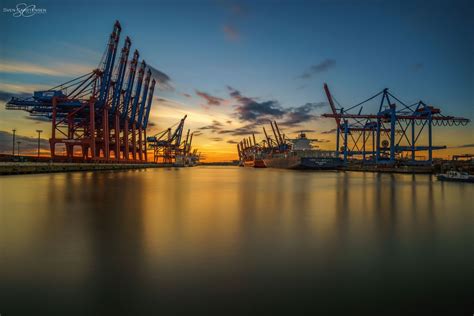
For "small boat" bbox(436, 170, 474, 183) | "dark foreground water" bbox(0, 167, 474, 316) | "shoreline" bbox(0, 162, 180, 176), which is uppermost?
"shoreline" bbox(0, 162, 180, 176)

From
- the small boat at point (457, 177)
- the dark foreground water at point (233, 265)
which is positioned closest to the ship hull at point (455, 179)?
the small boat at point (457, 177)

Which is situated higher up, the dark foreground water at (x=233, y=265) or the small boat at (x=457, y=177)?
the small boat at (x=457, y=177)

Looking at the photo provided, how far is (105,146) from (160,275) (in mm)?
61270

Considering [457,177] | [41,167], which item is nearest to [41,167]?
[41,167]

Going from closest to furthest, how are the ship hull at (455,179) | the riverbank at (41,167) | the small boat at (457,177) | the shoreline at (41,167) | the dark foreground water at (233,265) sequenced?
1. the dark foreground water at (233,265)
2. the ship hull at (455,179)
3. the small boat at (457,177)
4. the shoreline at (41,167)
5. the riverbank at (41,167)

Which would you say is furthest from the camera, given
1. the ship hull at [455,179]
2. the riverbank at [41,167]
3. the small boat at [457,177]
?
the riverbank at [41,167]

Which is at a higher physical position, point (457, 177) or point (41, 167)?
point (41, 167)

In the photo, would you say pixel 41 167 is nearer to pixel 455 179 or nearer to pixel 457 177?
pixel 455 179

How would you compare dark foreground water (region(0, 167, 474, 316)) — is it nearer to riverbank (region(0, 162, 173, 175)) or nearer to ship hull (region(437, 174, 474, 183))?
ship hull (region(437, 174, 474, 183))

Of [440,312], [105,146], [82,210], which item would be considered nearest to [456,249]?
[440,312]

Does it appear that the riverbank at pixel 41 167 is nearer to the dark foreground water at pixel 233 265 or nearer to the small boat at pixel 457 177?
the dark foreground water at pixel 233 265

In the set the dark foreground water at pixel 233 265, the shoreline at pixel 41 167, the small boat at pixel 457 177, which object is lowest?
the dark foreground water at pixel 233 265

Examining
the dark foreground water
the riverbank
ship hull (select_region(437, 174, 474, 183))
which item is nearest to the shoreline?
the riverbank

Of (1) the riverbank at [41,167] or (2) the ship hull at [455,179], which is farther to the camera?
(1) the riverbank at [41,167]
